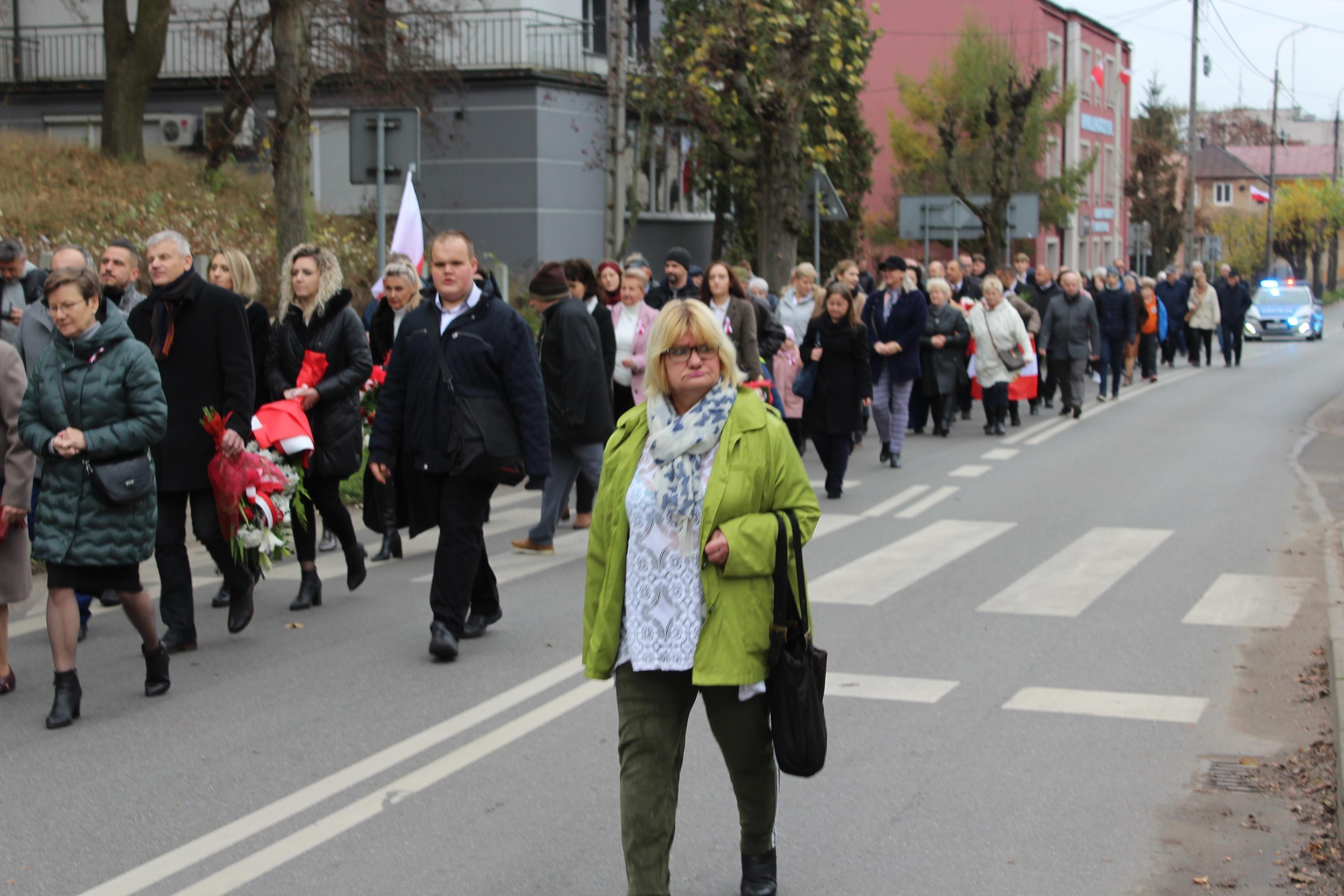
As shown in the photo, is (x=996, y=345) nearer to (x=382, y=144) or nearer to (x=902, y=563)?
(x=382, y=144)

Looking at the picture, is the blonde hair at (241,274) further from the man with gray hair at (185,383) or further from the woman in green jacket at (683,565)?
the woman in green jacket at (683,565)

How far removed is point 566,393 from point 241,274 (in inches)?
94.8

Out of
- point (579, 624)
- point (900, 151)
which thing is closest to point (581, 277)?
point (579, 624)

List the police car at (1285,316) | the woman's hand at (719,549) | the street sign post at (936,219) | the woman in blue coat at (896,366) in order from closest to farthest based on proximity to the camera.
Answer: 1. the woman's hand at (719,549)
2. the woman in blue coat at (896,366)
3. the street sign post at (936,219)
4. the police car at (1285,316)

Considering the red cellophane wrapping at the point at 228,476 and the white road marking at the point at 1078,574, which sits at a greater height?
the red cellophane wrapping at the point at 228,476

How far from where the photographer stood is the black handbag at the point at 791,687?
4.07m

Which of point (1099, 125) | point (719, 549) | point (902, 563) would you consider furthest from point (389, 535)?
point (1099, 125)

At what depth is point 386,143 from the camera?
13.5m

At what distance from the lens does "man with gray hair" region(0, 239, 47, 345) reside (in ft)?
33.3

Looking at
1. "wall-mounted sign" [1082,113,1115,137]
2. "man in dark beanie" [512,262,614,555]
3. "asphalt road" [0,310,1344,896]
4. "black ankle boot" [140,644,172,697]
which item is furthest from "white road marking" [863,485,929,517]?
"wall-mounted sign" [1082,113,1115,137]

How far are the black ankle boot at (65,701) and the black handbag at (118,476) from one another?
2.34 ft

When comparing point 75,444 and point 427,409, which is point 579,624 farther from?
point 75,444

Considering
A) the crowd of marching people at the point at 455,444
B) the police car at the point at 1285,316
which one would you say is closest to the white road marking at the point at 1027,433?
the crowd of marching people at the point at 455,444

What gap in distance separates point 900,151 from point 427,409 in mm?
45011
